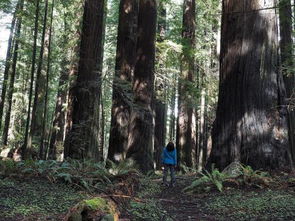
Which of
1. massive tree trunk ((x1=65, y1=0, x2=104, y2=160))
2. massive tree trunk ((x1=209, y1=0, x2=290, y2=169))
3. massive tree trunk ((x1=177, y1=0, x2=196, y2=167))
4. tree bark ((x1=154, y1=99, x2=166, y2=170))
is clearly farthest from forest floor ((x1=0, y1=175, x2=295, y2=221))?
tree bark ((x1=154, y1=99, x2=166, y2=170))

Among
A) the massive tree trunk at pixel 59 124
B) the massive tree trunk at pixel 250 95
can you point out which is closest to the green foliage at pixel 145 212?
the massive tree trunk at pixel 250 95

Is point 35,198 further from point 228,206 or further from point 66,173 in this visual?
point 228,206

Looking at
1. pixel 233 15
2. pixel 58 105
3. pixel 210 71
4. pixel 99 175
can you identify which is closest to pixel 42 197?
pixel 99 175

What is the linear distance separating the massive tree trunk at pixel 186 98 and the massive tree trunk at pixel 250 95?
341 inches

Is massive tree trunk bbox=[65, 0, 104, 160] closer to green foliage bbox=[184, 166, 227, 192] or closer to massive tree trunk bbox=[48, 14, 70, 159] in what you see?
green foliage bbox=[184, 166, 227, 192]

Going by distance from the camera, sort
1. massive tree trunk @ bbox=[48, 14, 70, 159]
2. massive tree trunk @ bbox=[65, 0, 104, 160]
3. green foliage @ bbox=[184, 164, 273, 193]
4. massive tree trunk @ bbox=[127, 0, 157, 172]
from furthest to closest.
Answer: massive tree trunk @ bbox=[48, 14, 70, 159] < massive tree trunk @ bbox=[127, 0, 157, 172] < massive tree trunk @ bbox=[65, 0, 104, 160] < green foliage @ bbox=[184, 164, 273, 193]

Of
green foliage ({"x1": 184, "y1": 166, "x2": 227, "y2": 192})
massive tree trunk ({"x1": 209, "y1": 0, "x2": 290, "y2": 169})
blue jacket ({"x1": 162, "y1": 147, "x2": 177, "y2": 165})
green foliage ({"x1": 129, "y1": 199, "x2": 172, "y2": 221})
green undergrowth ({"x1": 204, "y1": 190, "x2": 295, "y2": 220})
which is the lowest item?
green foliage ({"x1": 129, "y1": 199, "x2": 172, "y2": 221})

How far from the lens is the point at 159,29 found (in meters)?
23.0

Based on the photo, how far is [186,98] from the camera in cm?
1828

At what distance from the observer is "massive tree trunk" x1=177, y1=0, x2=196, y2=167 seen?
17983 mm

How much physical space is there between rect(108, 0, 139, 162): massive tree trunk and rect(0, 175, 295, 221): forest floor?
581cm

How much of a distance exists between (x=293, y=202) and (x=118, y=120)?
349 inches

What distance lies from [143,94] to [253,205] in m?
8.09

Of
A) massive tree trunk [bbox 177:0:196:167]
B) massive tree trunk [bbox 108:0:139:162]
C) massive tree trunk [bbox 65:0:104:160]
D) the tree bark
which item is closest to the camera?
massive tree trunk [bbox 65:0:104:160]
